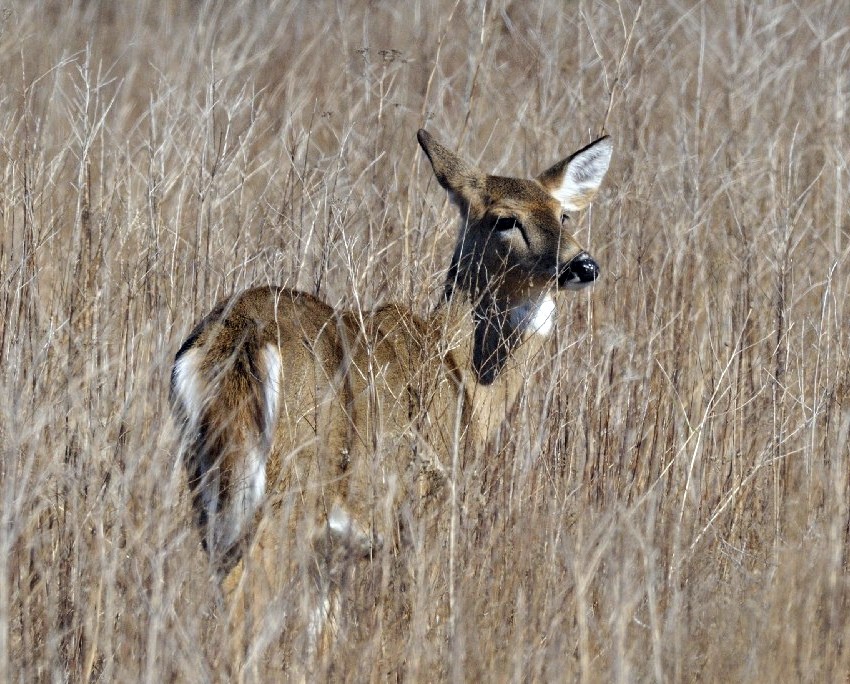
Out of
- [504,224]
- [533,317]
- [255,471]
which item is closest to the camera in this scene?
[255,471]

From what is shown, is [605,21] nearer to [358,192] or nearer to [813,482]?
[358,192]

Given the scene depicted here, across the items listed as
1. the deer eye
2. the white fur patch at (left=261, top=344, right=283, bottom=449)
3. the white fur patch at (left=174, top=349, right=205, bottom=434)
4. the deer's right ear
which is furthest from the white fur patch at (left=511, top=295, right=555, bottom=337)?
the white fur patch at (left=174, top=349, right=205, bottom=434)

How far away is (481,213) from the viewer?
14.9 ft

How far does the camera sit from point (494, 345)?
14.2 feet

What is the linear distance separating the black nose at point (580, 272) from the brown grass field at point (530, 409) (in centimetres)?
16

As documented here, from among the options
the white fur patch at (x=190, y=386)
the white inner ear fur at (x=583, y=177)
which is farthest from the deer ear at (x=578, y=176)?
the white fur patch at (x=190, y=386)

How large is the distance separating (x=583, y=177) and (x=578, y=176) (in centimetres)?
3

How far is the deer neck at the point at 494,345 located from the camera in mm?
4023

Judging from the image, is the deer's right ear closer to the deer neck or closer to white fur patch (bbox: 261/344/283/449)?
the deer neck

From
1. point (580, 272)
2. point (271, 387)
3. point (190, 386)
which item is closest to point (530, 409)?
point (580, 272)

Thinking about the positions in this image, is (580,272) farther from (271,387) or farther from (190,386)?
(190,386)

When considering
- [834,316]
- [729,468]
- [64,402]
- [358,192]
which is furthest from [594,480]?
[358,192]

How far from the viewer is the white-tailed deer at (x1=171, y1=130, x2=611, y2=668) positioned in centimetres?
305

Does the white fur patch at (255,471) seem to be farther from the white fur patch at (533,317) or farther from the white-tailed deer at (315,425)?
the white fur patch at (533,317)
